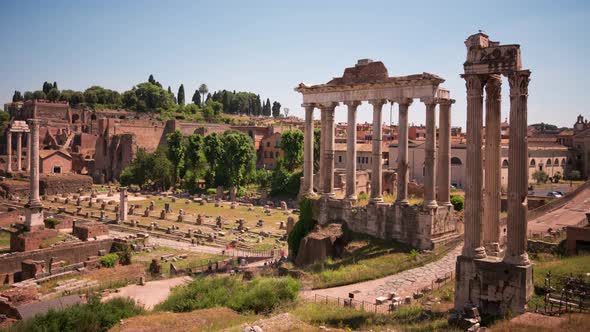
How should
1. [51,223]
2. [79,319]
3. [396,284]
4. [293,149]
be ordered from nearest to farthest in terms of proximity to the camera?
[79,319] < [396,284] < [51,223] < [293,149]

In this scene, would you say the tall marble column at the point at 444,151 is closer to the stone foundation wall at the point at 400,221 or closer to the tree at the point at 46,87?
the stone foundation wall at the point at 400,221

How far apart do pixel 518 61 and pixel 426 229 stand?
9341 millimetres

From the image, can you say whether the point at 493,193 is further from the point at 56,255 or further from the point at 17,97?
the point at 17,97

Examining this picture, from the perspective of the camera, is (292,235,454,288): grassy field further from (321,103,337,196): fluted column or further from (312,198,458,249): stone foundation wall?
(321,103,337,196): fluted column

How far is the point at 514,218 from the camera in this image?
527 inches

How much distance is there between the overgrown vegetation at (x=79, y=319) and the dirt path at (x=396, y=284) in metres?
6.37

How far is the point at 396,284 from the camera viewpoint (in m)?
18.1

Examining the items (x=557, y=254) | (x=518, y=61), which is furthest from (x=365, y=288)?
(x=518, y=61)

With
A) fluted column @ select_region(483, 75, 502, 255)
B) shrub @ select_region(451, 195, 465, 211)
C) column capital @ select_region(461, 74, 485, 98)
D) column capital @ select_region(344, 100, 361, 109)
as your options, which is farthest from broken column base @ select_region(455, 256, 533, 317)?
shrub @ select_region(451, 195, 465, 211)

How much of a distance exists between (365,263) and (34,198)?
2506 cm

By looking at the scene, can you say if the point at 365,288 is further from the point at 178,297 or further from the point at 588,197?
the point at 588,197

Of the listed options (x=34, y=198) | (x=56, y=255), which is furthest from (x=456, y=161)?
(x=34, y=198)

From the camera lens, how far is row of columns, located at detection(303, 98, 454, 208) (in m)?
21.5

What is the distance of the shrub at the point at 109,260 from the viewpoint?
27.5 m
